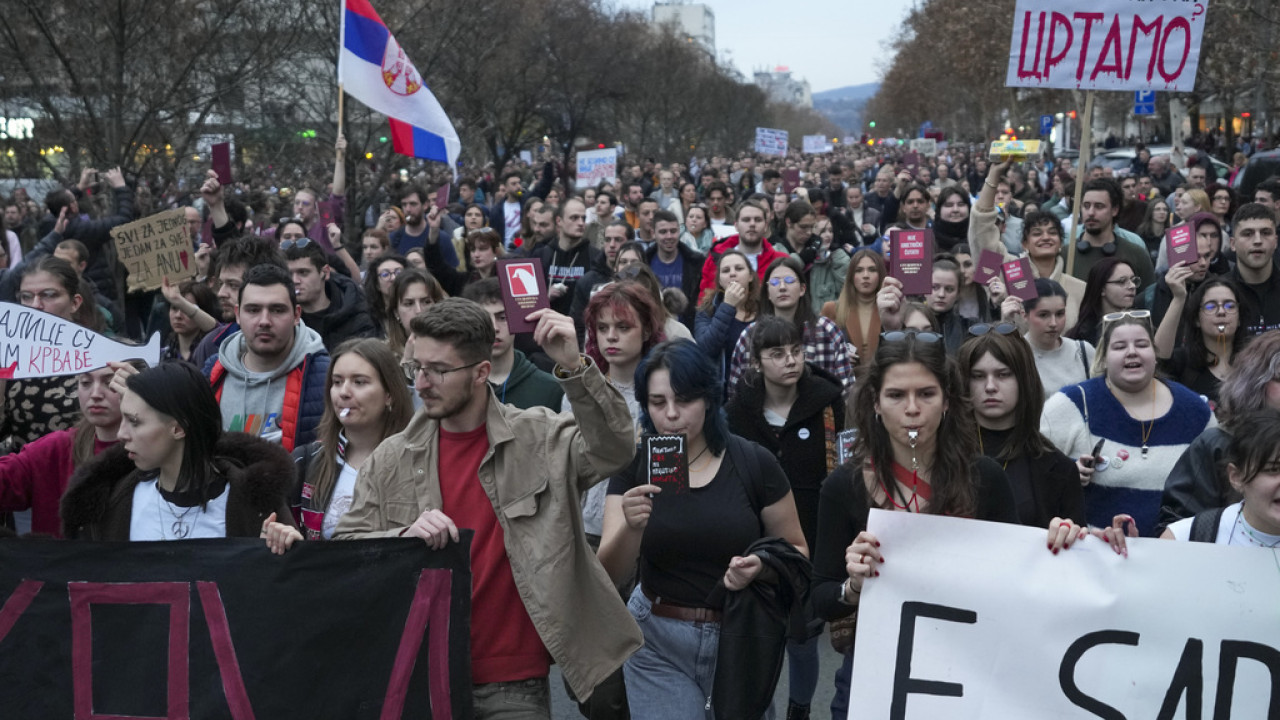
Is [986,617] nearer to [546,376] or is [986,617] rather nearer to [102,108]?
[546,376]

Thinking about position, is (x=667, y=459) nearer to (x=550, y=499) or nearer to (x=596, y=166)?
(x=550, y=499)

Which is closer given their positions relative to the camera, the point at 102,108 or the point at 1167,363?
the point at 1167,363

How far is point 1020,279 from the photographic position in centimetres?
683

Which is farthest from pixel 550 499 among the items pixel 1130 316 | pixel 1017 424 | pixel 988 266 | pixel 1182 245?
pixel 1182 245

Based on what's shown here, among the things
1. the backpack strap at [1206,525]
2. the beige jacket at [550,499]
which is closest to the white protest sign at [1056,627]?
the backpack strap at [1206,525]

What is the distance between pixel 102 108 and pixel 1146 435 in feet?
35.0

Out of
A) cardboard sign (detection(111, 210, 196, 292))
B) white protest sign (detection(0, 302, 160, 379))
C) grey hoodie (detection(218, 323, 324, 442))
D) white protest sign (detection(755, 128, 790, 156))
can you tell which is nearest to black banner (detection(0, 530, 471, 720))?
white protest sign (detection(0, 302, 160, 379))

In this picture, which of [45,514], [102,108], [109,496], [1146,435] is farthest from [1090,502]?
[102,108]

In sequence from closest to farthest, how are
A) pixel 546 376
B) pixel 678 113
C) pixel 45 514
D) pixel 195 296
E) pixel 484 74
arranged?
pixel 45 514 < pixel 546 376 < pixel 195 296 < pixel 484 74 < pixel 678 113

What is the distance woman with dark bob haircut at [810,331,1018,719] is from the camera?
12.8ft

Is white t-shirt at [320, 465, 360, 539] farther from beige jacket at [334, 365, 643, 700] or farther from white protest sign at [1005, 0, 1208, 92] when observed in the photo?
white protest sign at [1005, 0, 1208, 92]

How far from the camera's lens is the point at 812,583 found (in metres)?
4.09

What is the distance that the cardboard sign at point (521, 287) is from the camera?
5277 millimetres

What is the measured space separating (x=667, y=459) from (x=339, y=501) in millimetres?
1323
